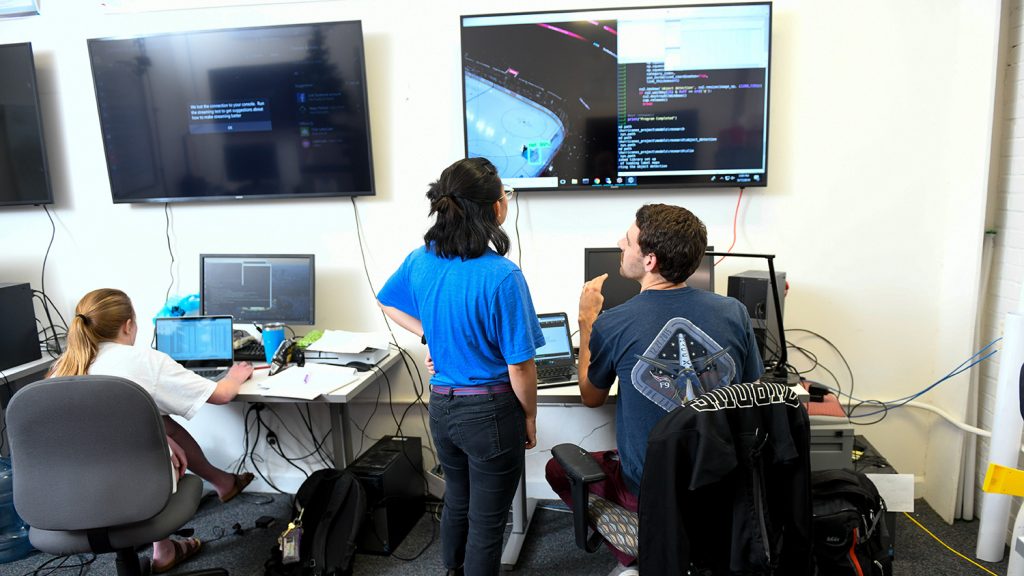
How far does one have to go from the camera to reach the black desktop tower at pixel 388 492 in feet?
8.07

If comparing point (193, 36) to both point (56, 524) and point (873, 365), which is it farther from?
point (873, 365)

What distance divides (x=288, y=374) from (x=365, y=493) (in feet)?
1.81

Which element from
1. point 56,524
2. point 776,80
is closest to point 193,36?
point 56,524

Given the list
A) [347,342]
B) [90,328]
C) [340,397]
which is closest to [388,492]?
[340,397]

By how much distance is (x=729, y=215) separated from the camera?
268 centimetres

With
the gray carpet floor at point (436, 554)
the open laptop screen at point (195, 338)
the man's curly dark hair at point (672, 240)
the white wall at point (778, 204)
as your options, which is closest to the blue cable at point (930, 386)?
the white wall at point (778, 204)

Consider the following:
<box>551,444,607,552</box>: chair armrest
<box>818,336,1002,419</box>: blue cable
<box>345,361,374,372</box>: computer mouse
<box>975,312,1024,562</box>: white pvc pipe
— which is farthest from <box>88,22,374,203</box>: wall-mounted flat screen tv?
<box>975,312,1024,562</box>: white pvc pipe

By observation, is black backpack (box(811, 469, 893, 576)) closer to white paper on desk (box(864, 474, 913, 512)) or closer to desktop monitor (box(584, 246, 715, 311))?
white paper on desk (box(864, 474, 913, 512))

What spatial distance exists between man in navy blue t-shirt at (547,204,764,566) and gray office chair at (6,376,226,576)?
50.3 inches

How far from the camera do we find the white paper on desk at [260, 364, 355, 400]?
2.29m

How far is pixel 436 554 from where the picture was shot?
8.18 feet

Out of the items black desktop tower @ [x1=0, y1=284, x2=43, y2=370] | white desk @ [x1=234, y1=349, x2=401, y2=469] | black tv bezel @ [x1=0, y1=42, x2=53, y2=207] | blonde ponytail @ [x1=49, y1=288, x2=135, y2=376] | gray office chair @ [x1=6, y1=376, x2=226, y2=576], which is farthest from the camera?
black tv bezel @ [x1=0, y1=42, x2=53, y2=207]

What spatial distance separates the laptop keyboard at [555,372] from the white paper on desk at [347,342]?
69 cm

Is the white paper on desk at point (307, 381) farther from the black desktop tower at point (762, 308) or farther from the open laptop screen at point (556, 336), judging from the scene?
the black desktop tower at point (762, 308)
